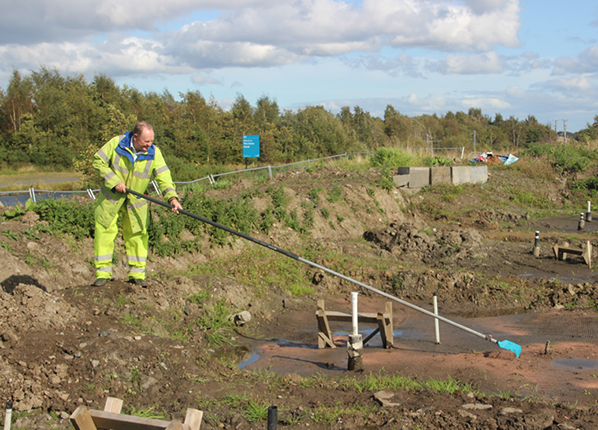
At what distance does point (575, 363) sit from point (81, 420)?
233 inches

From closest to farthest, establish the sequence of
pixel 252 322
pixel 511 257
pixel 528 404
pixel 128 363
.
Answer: pixel 528 404, pixel 128 363, pixel 252 322, pixel 511 257

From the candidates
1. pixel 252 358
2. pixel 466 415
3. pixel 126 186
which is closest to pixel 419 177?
pixel 252 358

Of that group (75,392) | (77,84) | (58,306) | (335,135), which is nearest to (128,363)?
(75,392)

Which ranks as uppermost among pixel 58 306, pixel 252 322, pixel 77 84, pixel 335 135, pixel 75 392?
pixel 77 84

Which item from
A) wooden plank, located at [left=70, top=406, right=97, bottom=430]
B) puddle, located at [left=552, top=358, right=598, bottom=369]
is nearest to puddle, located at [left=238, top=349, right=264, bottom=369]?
wooden plank, located at [left=70, top=406, right=97, bottom=430]

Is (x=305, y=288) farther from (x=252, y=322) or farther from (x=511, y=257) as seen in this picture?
(x=511, y=257)

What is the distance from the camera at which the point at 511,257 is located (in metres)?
13.3

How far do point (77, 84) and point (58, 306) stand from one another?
51.8m

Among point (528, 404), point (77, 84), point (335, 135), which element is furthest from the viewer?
point (77, 84)

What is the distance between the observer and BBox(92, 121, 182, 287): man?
21.8 ft

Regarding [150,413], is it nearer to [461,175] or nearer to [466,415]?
[466,415]

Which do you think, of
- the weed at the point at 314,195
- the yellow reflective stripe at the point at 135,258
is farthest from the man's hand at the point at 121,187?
the weed at the point at 314,195

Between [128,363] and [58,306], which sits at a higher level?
[58,306]

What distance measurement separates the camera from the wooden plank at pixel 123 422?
332cm
